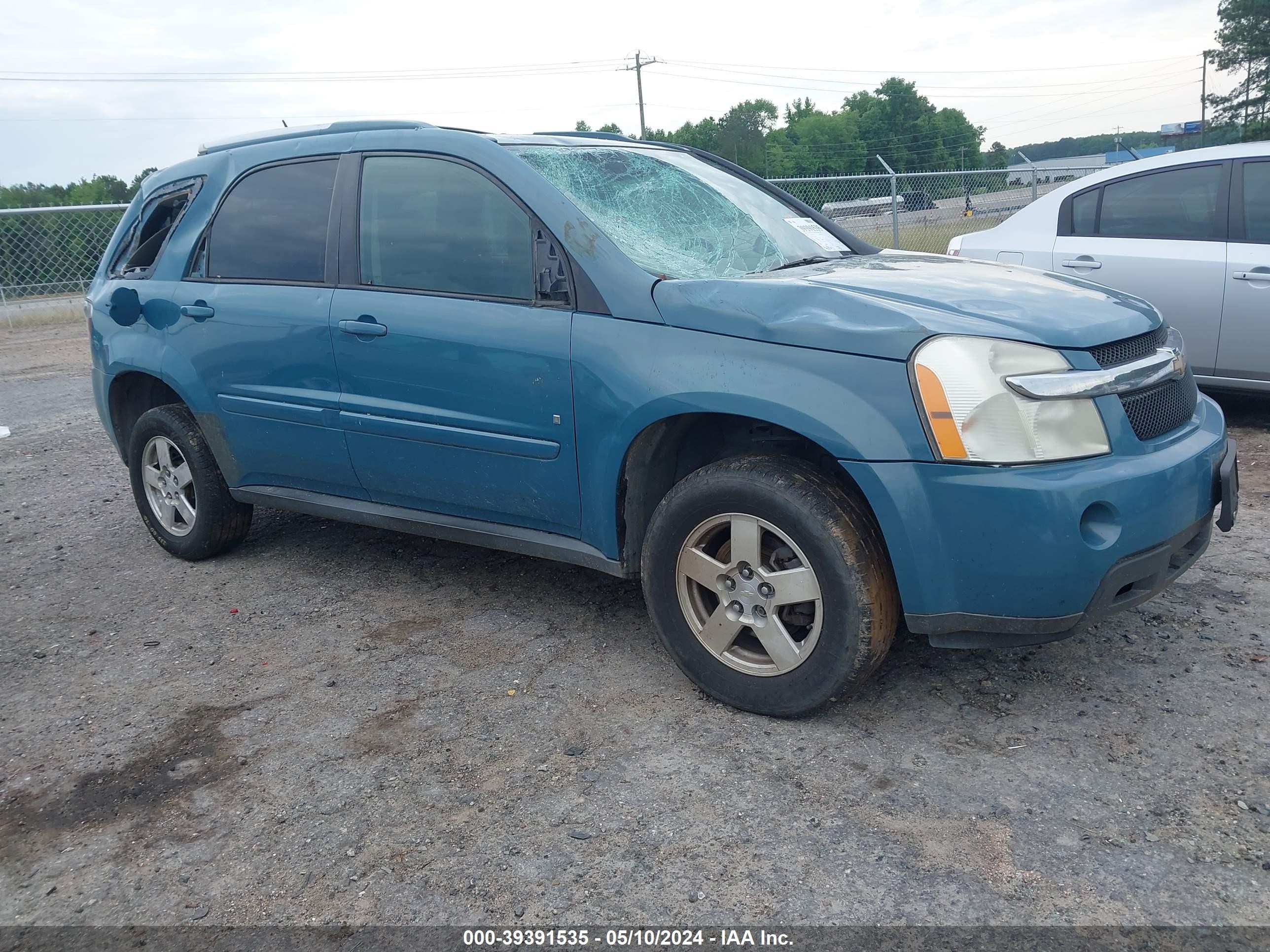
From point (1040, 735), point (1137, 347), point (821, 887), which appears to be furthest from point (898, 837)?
point (1137, 347)

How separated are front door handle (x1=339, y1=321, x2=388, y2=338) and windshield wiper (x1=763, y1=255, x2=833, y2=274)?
4.50 feet

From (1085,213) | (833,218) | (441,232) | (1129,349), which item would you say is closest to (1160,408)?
(1129,349)

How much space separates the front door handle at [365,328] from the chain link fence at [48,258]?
1264 centimetres

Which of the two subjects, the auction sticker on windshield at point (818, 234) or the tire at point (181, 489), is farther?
the tire at point (181, 489)

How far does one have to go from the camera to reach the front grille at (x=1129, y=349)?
9.53ft

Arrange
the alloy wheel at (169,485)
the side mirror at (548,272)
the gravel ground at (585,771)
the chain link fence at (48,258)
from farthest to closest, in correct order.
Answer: the chain link fence at (48,258) → the alloy wheel at (169,485) → the side mirror at (548,272) → the gravel ground at (585,771)

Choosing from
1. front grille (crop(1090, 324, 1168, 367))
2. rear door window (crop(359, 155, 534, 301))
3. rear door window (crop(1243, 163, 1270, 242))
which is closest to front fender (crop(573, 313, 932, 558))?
rear door window (crop(359, 155, 534, 301))

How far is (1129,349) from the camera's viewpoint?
9.90 ft

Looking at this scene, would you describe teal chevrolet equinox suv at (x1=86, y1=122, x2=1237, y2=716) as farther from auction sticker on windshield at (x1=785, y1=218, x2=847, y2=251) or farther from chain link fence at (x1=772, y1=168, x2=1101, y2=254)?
chain link fence at (x1=772, y1=168, x2=1101, y2=254)

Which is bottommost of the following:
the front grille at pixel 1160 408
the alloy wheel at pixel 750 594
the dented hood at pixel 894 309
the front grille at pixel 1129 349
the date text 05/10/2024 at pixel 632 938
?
the date text 05/10/2024 at pixel 632 938

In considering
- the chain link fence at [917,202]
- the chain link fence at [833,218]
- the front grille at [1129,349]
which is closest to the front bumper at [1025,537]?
the front grille at [1129,349]

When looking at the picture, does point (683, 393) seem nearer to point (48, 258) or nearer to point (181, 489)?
point (181, 489)

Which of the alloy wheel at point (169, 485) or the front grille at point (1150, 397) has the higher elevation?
the front grille at point (1150, 397)

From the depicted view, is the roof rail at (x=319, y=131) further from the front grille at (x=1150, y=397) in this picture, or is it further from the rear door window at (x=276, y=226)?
the front grille at (x=1150, y=397)
